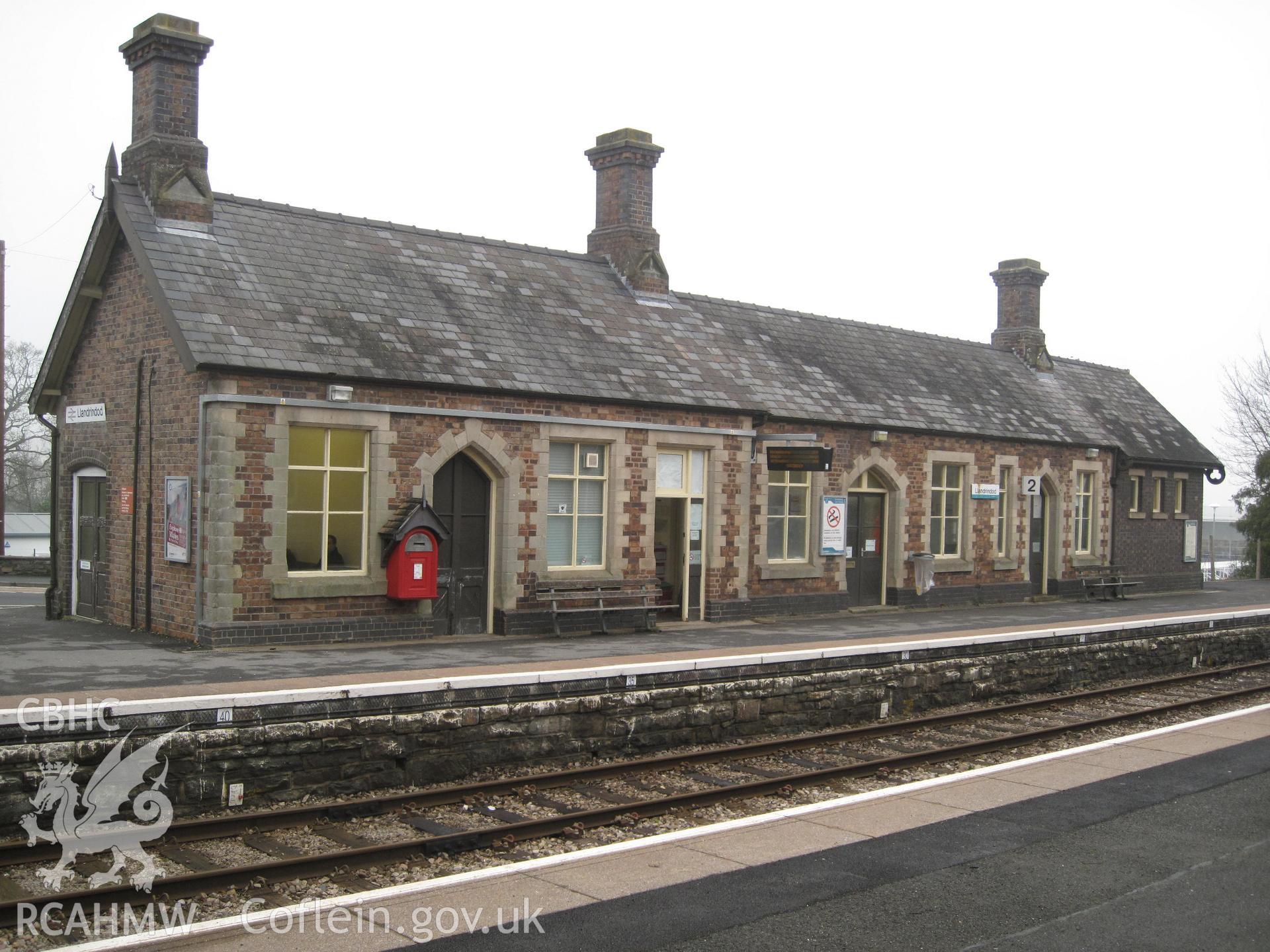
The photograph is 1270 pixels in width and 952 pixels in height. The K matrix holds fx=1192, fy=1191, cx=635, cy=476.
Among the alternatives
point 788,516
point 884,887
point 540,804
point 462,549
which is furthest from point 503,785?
point 788,516

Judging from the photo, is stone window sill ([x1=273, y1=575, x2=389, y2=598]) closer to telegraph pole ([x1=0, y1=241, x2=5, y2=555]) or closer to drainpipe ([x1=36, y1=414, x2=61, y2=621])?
drainpipe ([x1=36, y1=414, x2=61, y2=621])

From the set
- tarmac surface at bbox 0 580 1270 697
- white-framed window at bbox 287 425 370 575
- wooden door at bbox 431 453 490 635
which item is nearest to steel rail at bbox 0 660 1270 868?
tarmac surface at bbox 0 580 1270 697

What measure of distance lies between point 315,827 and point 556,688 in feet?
10.1

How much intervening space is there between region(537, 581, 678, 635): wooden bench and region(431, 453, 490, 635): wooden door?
908 millimetres

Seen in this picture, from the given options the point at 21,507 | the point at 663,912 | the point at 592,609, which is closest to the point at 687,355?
the point at 592,609

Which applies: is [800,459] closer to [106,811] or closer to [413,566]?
[413,566]

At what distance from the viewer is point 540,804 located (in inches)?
387

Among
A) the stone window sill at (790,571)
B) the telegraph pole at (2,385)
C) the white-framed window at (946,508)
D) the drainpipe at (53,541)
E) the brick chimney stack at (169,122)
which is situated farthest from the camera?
the telegraph pole at (2,385)

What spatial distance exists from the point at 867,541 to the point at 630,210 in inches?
298

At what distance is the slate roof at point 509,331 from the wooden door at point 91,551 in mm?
4208

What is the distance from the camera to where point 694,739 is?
12594mm

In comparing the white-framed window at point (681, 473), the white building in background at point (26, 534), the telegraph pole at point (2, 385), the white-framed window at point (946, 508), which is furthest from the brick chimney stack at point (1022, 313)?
the white building in background at point (26, 534)

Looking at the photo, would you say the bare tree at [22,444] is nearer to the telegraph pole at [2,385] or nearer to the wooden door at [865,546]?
the telegraph pole at [2,385]

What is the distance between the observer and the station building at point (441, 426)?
14.6m
